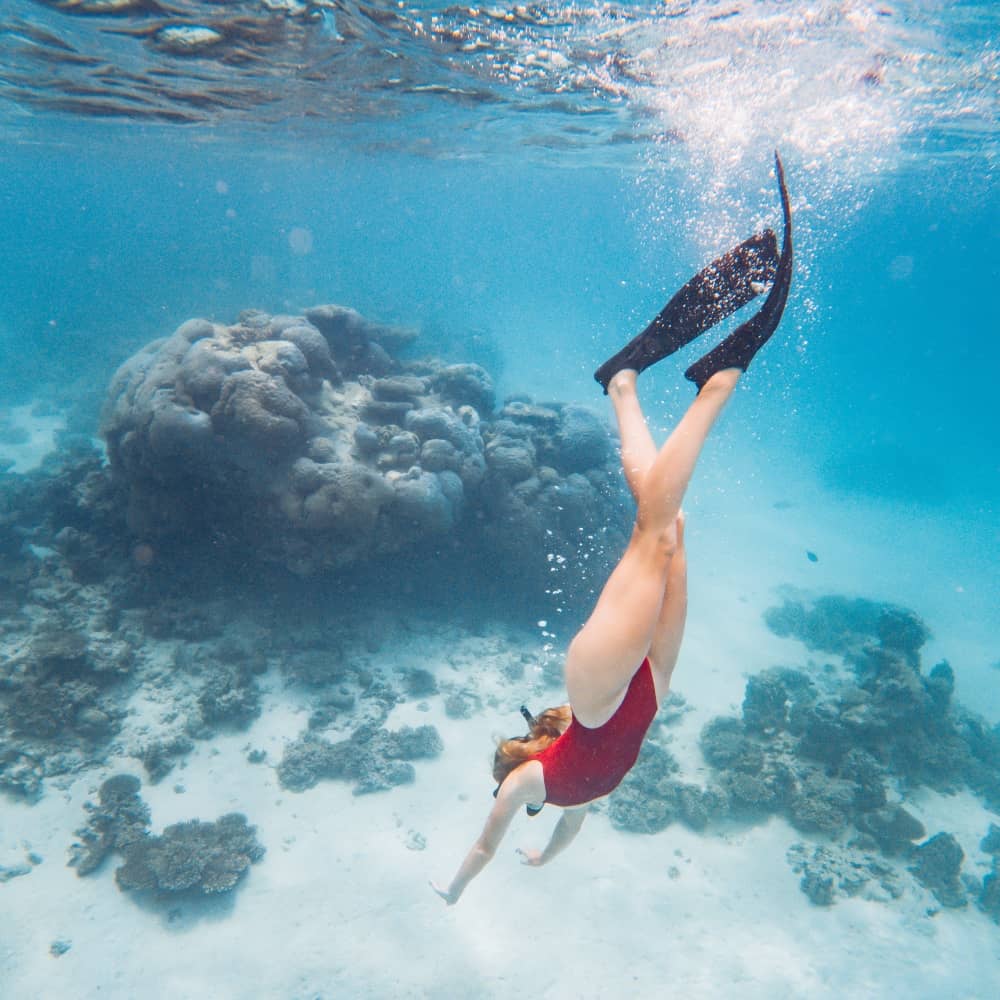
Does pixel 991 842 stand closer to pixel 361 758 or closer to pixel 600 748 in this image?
pixel 361 758

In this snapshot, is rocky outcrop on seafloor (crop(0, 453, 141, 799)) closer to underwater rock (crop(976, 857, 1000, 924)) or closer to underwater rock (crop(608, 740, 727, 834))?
underwater rock (crop(608, 740, 727, 834))

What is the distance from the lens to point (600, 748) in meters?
2.77

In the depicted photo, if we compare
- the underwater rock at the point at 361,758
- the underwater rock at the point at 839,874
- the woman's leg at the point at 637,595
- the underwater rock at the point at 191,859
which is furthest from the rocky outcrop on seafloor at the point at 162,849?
the underwater rock at the point at 839,874

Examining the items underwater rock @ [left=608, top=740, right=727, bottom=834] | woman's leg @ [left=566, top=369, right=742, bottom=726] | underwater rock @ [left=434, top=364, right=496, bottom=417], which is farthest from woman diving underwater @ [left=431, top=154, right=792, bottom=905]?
underwater rock @ [left=434, top=364, right=496, bottom=417]

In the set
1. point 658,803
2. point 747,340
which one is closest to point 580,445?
point 658,803

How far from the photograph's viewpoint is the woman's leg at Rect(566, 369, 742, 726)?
2342mm

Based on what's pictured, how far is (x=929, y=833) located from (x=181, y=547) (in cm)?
1331

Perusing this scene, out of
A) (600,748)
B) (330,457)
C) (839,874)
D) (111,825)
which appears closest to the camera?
(600,748)

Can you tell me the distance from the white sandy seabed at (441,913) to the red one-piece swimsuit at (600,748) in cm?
447

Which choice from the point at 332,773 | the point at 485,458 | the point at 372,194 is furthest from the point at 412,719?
the point at 372,194

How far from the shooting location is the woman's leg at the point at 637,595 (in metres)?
2.34

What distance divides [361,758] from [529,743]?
5.66m

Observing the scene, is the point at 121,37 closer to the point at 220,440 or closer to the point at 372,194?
the point at 220,440

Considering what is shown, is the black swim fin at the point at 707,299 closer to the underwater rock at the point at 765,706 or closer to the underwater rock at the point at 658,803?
the underwater rock at the point at 658,803
